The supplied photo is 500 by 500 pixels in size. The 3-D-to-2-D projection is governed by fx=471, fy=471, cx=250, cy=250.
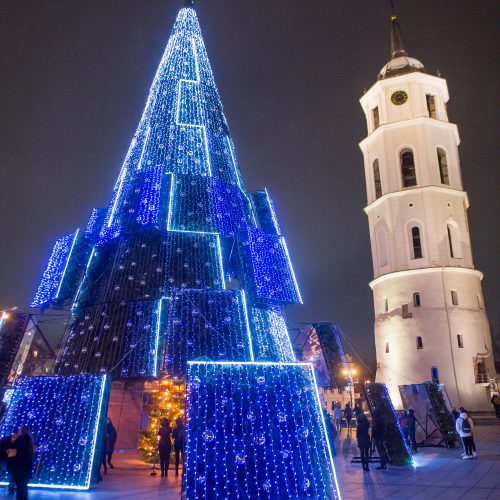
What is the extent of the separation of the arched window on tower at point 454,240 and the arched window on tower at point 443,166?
3438 millimetres

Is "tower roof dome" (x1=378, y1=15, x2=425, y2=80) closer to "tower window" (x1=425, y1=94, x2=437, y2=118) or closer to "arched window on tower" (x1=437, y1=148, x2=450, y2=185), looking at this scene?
"tower window" (x1=425, y1=94, x2=437, y2=118)

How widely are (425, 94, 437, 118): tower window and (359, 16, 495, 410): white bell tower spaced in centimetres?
7

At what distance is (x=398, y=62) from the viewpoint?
38625mm

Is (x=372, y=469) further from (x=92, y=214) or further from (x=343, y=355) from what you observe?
(x=92, y=214)

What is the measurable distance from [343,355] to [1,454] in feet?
26.2

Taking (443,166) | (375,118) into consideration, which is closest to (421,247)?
(443,166)

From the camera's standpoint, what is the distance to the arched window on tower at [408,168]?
3441 centimetres

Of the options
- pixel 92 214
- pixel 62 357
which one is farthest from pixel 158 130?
pixel 62 357

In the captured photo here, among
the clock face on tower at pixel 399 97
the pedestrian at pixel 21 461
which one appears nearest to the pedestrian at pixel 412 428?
the pedestrian at pixel 21 461

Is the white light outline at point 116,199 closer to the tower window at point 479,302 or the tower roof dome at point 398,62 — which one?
the tower window at point 479,302

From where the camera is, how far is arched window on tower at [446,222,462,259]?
32.5 m

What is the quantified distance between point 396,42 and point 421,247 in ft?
64.5

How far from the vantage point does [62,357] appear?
35.4 ft

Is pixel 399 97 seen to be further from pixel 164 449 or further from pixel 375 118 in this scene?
pixel 164 449
